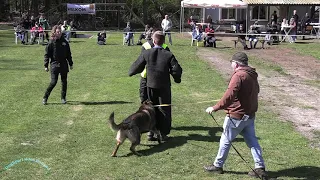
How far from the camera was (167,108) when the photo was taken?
710cm

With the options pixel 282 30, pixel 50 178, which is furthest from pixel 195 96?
pixel 282 30

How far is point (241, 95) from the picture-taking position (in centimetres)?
526

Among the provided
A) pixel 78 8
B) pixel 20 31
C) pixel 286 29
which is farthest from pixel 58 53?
pixel 78 8

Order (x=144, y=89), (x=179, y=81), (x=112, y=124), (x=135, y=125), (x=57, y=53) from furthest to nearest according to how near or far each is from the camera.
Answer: (x=57, y=53) < (x=144, y=89) < (x=179, y=81) < (x=135, y=125) < (x=112, y=124)

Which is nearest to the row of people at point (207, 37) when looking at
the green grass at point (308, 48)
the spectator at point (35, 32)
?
the green grass at point (308, 48)

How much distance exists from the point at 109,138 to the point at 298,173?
314cm

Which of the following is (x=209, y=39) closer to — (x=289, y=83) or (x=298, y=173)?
(x=289, y=83)

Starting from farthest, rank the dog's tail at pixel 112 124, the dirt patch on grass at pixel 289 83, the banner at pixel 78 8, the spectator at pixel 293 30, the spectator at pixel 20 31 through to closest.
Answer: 1. the banner at pixel 78 8
2. the spectator at pixel 293 30
3. the spectator at pixel 20 31
4. the dirt patch on grass at pixel 289 83
5. the dog's tail at pixel 112 124

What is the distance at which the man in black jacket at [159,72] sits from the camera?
6723 mm

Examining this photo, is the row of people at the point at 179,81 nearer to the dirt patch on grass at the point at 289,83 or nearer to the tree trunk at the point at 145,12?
the dirt patch on grass at the point at 289,83

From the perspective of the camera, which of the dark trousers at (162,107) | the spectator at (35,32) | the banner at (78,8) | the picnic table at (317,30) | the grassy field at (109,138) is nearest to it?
the grassy field at (109,138)

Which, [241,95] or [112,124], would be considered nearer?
[241,95]

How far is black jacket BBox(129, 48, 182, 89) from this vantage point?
6723mm

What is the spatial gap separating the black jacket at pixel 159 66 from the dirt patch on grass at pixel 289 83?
8.97ft
